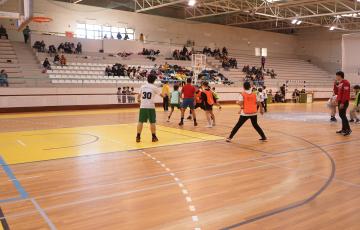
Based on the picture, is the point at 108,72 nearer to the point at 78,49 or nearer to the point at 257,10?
the point at 78,49

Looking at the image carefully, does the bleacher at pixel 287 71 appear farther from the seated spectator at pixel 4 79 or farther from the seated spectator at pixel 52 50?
the seated spectator at pixel 4 79

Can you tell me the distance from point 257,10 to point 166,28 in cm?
893

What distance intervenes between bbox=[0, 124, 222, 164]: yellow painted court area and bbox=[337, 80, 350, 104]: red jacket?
3.81m

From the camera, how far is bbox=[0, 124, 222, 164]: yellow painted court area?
769cm

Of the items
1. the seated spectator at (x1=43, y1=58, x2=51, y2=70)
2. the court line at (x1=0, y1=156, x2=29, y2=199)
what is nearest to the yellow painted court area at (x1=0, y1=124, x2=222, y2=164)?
the court line at (x1=0, y1=156, x2=29, y2=199)

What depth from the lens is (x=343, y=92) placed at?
1020 centimetres

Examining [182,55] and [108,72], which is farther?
[182,55]

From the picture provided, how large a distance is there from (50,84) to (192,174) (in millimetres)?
17069

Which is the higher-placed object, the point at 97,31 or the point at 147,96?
the point at 97,31

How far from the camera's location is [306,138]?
988 centimetres

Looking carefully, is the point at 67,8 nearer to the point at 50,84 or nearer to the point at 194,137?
the point at 50,84

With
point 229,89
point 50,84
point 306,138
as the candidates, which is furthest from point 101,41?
point 306,138

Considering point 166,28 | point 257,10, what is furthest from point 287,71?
point 166,28

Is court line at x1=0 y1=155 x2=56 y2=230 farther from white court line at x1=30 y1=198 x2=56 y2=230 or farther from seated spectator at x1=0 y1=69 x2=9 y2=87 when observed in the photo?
seated spectator at x1=0 y1=69 x2=9 y2=87
